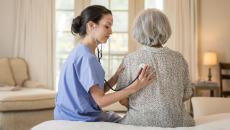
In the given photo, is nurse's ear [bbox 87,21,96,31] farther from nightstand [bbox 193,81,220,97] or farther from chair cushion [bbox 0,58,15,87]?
nightstand [bbox 193,81,220,97]

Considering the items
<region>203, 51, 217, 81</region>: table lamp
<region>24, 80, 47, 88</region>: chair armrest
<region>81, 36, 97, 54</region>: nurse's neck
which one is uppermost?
<region>81, 36, 97, 54</region>: nurse's neck

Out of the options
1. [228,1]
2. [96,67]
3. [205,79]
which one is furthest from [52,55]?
[96,67]

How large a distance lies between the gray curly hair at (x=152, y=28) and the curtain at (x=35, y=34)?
3929 mm

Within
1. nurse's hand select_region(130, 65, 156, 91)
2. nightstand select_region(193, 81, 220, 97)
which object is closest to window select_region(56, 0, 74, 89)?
nightstand select_region(193, 81, 220, 97)

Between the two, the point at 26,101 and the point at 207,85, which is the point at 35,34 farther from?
the point at 207,85

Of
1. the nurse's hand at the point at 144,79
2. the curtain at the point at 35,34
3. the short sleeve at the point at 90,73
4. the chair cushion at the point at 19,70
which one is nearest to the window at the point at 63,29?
the curtain at the point at 35,34

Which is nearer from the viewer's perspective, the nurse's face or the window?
the nurse's face

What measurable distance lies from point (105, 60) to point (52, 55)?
844mm

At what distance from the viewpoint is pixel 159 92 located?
4.98ft

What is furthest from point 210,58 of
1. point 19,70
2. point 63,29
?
point 19,70

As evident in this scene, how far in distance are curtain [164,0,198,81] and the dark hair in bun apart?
384 centimetres

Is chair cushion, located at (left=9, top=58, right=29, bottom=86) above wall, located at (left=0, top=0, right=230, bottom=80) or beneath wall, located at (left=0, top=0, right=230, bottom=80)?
beneath

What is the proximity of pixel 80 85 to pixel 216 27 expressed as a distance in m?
4.37

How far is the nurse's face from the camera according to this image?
5.59 ft
